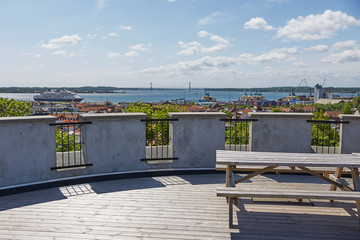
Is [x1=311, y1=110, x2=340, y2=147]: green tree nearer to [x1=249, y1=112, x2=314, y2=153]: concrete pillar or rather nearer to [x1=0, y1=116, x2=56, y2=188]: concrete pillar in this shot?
[x1=249, y1=112, x2=314, y2=153]: concrete pillar

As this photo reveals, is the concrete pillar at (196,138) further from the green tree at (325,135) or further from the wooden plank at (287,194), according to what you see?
the wooden plank at (287,194)

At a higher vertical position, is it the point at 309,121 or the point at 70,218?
the point at 309,121

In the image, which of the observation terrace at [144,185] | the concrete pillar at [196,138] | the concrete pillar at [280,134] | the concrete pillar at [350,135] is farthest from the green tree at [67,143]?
the concrete pillar at [350,135]

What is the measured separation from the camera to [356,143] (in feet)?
25.4

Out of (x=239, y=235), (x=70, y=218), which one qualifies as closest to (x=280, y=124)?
(x=239, y=235)

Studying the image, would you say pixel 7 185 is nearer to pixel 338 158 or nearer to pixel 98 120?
pixel 98 120

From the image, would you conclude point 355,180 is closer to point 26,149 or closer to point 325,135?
point 26,149

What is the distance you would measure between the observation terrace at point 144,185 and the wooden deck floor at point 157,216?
0.02 metres

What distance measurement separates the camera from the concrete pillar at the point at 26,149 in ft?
19.8

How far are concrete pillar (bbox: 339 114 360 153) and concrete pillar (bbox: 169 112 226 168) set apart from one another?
2.93m

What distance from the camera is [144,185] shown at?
6688 mm

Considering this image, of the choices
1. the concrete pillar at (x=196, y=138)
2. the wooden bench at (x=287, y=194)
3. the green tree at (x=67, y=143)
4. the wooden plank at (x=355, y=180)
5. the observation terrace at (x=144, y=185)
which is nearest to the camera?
the wooden bench at (x=287, y=194)

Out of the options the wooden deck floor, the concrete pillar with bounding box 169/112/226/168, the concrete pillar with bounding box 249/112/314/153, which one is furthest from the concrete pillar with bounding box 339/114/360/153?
the concrete pillar with bounding box 169/112/226/168

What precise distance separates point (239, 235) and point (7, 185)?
178 inches
